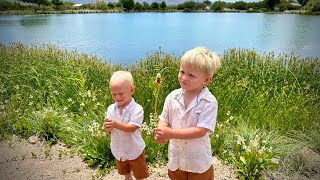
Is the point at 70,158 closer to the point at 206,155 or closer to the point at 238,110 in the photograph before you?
the point at 206,155

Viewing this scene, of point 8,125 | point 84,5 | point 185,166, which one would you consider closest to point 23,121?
point 8,125

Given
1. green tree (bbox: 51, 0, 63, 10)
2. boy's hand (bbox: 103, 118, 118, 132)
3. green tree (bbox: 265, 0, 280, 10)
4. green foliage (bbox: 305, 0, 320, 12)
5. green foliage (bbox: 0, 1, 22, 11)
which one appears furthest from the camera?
green tree (bbox: 51, 0, 63, 10)

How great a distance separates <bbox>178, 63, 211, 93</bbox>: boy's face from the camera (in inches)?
78.0

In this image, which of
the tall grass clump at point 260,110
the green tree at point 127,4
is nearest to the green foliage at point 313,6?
the green tree at point 127,4

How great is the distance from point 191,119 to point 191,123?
0.09ft

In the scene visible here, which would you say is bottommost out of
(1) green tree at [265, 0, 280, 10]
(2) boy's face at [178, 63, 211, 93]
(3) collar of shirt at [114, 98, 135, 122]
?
(3) collar of shirt at [114, 98, 135, 122]

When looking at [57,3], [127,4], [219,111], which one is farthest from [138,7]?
[219,111]

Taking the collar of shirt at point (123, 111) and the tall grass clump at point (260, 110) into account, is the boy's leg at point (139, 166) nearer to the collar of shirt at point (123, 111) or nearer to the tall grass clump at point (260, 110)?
the collar of shirt at point (123, 111)

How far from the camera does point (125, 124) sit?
2.48 metres

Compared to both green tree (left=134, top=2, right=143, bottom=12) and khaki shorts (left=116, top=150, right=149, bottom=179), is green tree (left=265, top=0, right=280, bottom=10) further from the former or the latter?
khaki shorts (left=116, top=150, right=149, bottom=179)

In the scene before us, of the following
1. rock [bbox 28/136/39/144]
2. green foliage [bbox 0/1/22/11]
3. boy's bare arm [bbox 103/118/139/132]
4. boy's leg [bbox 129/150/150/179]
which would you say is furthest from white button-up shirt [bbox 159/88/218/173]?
green foliage [bbox 0/1/22/11]

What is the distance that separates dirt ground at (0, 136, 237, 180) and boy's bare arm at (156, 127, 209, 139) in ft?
4.60

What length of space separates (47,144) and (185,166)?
2510mm

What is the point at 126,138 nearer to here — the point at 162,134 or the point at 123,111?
the point at 123,111
